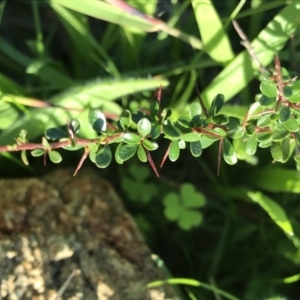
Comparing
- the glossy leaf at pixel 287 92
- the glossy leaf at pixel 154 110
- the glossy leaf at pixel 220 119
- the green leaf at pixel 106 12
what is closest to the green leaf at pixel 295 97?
the glossy leaf at pixel 287 92

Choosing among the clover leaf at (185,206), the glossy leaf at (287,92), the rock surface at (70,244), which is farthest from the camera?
the clover leaf at (185,206)

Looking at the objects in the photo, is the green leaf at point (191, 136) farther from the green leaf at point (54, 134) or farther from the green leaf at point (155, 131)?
the green leaf at point (54, 134)

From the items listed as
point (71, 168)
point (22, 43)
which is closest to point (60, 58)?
point (22, 43)

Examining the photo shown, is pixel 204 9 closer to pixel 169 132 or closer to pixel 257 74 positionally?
pixel 257 74

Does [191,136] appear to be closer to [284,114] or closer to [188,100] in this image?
[284,114]

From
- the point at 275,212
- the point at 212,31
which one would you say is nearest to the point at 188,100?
the point at 212,31

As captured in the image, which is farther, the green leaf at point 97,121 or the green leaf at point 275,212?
the green leaf at point 275,212

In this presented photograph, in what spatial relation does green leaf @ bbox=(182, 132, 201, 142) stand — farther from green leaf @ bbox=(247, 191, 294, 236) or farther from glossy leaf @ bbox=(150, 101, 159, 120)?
green leaf @ bbox=(247, 191, 294, 236)
